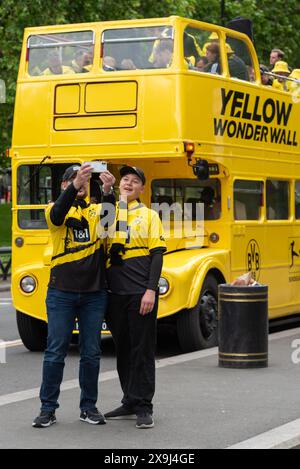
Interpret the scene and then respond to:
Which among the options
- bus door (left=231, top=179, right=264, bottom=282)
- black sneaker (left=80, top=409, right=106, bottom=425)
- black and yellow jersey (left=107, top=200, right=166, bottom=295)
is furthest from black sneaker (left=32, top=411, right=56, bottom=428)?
bus door (left=231, top=179, right=264, bottom=282)

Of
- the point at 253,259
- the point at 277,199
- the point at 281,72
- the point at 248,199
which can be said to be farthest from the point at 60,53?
the point at 281,72

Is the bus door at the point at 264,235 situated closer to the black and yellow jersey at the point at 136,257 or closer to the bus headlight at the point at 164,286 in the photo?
the bus headlight at the point at 164,286

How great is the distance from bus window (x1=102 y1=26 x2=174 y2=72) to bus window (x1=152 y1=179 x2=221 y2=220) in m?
1.67

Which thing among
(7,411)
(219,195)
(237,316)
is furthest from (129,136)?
(7,411)

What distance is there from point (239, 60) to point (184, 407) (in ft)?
22.0

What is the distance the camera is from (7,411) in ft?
30.5

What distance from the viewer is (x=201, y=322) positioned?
13.5 meters

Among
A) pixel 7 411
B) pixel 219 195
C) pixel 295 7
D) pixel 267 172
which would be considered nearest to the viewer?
pixel 7 411

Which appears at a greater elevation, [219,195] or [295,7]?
[295,7]

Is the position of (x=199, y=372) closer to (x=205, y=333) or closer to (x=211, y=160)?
(x=205, y=333)

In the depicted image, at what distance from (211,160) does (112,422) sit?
579 cm

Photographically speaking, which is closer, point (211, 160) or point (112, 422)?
point (112, 422)

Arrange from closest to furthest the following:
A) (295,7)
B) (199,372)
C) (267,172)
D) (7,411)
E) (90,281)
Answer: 1. (90,281)
2. (7,411)
3. (199,372)
4. (267,172)
5. (295,7)

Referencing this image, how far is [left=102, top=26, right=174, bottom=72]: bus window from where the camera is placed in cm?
1359
